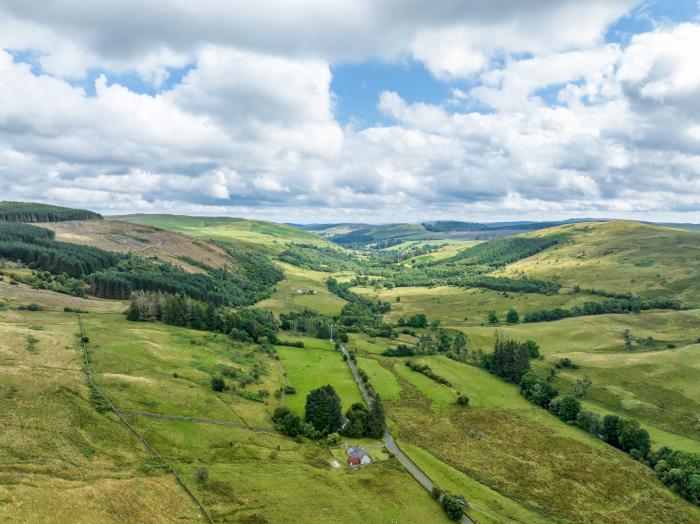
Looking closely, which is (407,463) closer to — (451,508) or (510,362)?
(451,508)

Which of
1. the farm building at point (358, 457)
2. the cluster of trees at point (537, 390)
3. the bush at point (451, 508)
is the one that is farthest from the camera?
the cluster of trees at point (537, 390)

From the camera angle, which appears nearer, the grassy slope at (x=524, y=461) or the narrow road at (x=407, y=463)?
the narrow road at (x=407, y=463)

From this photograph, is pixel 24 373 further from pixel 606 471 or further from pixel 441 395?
pixel 606 471

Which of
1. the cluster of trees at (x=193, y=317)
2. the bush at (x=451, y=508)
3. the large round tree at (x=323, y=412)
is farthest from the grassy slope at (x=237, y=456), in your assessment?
the cluster of trees at (x=193, y=317)

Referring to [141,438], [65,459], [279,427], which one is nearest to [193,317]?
[279,427]

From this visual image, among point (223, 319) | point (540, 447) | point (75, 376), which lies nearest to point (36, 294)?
point (223, 319)

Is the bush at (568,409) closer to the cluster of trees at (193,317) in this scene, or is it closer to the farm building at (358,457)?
the farm building at (358,457)

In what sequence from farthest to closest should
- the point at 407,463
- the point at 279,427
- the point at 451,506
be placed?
the point at 279,427, the point at 407,463, the point at 451,506
